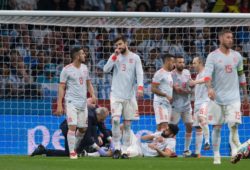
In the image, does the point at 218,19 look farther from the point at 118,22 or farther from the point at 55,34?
the point at 55,34

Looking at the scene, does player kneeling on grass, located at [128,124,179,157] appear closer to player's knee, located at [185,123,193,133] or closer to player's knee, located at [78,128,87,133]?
player's knee, located at [185,123,193,133]

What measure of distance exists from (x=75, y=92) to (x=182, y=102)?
306 cm

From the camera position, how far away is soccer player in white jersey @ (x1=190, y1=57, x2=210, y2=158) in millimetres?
20922

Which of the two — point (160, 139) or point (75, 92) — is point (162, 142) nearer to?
point (160, 139)

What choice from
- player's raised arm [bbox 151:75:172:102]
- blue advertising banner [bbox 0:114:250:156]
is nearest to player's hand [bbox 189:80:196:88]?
player's raised arm [bbox 151:75:172:102]

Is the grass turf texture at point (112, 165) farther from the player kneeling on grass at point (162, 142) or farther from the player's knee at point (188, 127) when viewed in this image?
the player's knee at point (188, 127)

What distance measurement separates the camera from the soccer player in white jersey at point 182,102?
69.5 ft

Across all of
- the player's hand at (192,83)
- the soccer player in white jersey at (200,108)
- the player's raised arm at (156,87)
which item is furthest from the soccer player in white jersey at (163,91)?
the soccer player in white jersey at (200,108)

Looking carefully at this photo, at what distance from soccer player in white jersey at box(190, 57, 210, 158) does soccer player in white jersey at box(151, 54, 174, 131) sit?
554 mm

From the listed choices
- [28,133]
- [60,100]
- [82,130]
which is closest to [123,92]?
[60,100]

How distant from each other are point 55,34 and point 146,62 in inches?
88.6

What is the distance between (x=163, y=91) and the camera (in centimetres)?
2092

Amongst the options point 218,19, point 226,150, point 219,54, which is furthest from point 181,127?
point 219,54

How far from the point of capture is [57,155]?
20.1 meters
